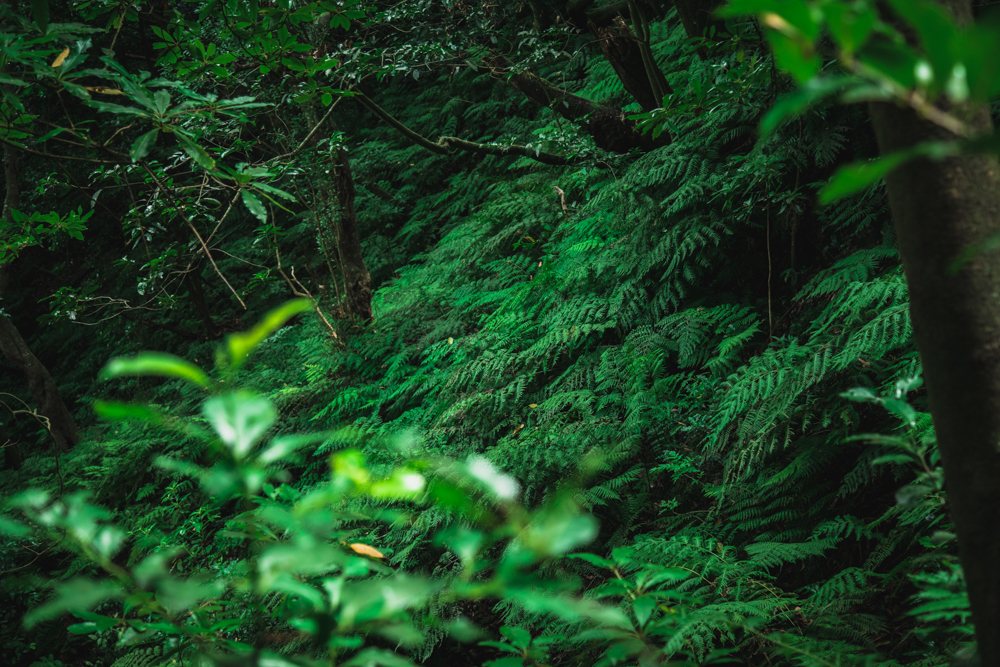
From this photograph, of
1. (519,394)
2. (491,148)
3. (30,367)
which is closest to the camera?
(519,394)

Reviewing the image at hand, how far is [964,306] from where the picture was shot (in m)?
0.56

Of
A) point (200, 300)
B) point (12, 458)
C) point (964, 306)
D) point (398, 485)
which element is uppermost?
point (964, 306)

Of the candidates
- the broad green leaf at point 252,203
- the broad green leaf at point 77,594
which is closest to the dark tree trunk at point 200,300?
the broad green leaf at point 252,203

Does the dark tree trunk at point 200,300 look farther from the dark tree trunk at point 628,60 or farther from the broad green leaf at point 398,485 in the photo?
the broad green leaf at point 398,485

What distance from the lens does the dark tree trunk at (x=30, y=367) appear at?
19.4 ft

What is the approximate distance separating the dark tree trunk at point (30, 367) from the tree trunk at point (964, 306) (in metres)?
7.22

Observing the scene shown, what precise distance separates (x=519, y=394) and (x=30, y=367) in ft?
18.2

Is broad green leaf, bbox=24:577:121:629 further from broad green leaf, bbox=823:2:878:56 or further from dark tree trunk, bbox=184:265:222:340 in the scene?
dark tree trunk, bbox=184:265:222:340

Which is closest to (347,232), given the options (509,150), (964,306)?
(509,150)

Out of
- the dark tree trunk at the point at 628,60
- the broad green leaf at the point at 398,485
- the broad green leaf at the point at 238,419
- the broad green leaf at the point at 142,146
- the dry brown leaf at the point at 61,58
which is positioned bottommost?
the broad green leaf at the point at 398,485

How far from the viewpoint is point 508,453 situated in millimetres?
2865

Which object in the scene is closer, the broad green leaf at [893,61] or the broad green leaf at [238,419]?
the broad green leaf at [893,61]

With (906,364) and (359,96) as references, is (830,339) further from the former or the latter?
(359,96)

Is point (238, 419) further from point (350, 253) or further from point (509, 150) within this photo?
point (350, 253)
